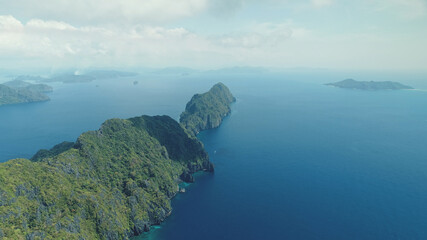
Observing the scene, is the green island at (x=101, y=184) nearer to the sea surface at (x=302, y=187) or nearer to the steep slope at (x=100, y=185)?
the steep slope at (x=100, y=185)

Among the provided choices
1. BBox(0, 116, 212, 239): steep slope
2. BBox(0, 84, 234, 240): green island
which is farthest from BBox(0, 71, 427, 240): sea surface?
BBox(0, 116, 212, 239): steep slope

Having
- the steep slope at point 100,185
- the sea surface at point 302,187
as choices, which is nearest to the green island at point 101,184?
the steep slope at point 100,185

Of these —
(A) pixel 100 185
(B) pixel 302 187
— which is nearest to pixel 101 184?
(A) pixel 100 185

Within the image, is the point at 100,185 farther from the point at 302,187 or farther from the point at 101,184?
the point at 302,187

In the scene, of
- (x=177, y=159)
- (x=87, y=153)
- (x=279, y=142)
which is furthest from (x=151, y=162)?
(x=279, y=142)

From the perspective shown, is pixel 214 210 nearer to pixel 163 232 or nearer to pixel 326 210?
pixel 163 232

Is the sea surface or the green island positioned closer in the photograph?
the green island

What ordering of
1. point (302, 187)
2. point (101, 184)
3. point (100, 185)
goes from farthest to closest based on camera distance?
1. point (302, 187)
2. point (101, 184)
3. point (100, 185)

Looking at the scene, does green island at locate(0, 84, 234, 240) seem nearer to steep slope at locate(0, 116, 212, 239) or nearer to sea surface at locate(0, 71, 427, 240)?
steep slope at locate(0, 116, 212, 239)
